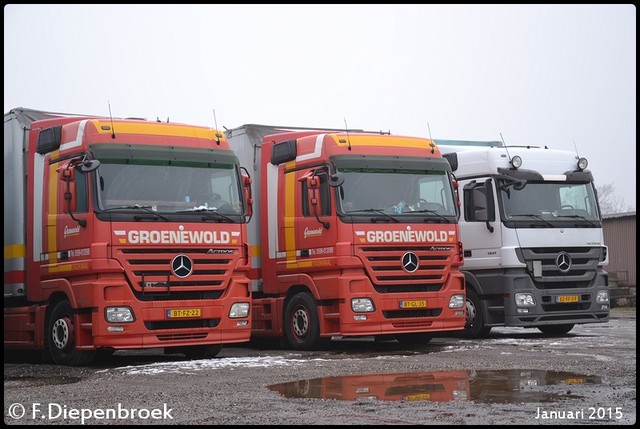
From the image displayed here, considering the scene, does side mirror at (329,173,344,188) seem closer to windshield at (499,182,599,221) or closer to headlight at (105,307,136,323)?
headlight at (105,307,136,323)

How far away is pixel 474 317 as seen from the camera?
18250 mm

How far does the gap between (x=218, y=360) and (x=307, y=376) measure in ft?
8.55

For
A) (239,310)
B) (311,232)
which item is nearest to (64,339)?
(239,310)

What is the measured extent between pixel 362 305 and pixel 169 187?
10.9 ft

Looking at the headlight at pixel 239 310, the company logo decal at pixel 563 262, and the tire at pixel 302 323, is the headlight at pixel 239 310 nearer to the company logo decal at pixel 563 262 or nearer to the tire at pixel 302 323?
the tire at pixel 302 323

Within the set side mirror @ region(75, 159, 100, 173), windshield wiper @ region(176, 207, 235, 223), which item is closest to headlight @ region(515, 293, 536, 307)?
windshield wiper @ region(176, 207, 235, 223)

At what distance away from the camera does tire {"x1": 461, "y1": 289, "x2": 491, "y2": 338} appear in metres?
18.1

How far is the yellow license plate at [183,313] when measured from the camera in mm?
13812

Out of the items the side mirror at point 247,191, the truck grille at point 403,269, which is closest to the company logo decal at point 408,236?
the truck grille at point 403,269

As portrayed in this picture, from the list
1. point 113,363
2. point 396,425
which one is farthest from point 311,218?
point 396,425

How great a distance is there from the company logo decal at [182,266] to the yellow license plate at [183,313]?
43cm

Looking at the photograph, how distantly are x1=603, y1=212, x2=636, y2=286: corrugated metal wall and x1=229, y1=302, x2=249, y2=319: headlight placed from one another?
2259 cm

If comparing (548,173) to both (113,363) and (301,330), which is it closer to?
(301,330)

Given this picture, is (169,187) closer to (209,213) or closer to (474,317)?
(209,213)
